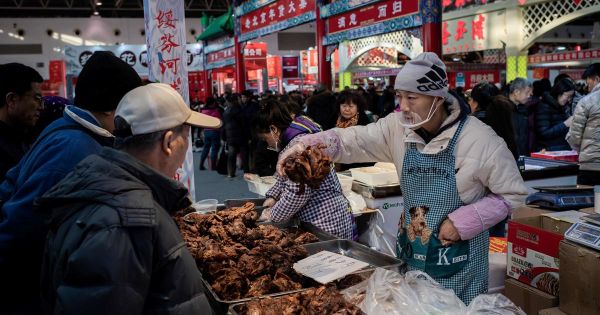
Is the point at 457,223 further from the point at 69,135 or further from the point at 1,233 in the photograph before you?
the point at 1,233

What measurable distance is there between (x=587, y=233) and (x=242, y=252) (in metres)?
1.40

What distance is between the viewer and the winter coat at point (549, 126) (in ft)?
20.0

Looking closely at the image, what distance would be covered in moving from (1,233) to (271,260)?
102 cm

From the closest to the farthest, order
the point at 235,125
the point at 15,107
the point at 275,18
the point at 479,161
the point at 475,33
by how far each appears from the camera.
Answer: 1. the point at 479,161
2. the point at 15,107
3. the point at 235,125
4. the point at 275,18
5. the point at 475,33

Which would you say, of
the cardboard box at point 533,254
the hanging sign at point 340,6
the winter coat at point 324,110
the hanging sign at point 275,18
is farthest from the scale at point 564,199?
the hanging sign at point 275,18

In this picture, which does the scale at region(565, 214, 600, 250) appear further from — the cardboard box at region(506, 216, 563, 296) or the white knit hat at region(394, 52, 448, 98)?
the white knit hat at region(394, 52, 448, 98)

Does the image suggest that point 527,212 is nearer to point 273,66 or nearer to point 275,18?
Result: point 275,18

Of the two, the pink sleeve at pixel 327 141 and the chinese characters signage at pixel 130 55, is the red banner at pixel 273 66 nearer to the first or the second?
the chinese characters signage at pixel 130 55

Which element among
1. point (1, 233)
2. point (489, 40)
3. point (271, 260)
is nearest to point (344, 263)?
point (271, 260)

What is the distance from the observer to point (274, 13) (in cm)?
1073

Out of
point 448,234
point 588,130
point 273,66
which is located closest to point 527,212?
point 448,234

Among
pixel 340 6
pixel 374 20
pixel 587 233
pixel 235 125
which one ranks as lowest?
pixel 587 233

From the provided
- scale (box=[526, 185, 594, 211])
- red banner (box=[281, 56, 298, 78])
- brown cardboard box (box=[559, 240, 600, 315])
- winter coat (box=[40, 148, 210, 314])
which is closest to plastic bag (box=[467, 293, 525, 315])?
brown cardboard box (box=[559, 240, 600, 315])

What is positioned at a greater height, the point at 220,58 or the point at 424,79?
the point at 220,58
